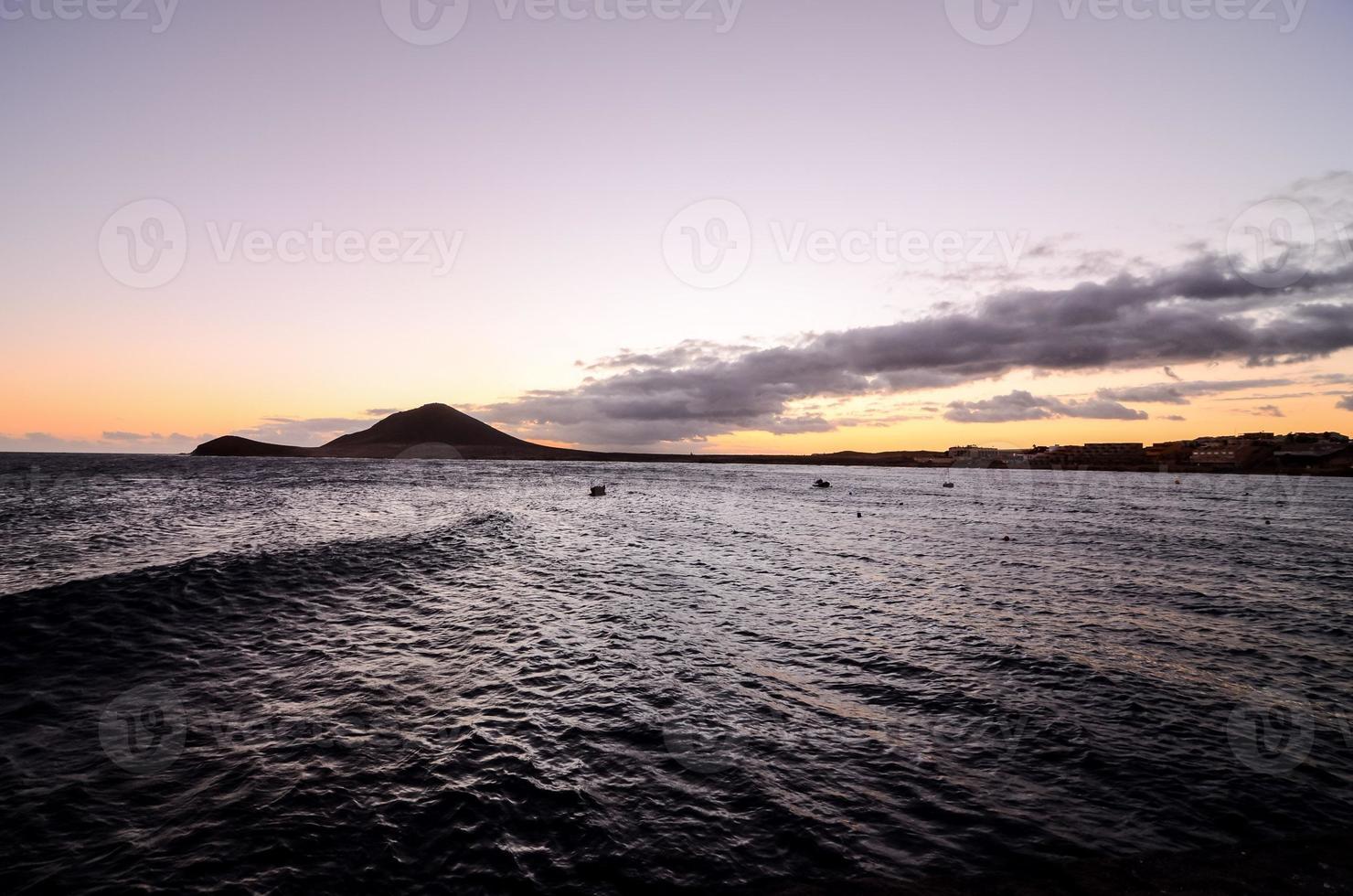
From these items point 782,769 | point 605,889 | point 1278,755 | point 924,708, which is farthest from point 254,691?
point 1278,755

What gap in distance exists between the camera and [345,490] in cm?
9031

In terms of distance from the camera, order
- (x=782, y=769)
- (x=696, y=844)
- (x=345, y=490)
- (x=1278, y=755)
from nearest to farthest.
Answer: (x=696, y=844)
(x=782, y=769)
(x=1278, y=755)
(x=345, y=490)

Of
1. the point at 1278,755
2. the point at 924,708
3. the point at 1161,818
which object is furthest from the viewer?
the point at 924,708

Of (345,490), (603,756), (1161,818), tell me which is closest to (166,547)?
(603,756)

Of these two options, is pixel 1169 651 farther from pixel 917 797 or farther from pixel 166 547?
pixel 166 547

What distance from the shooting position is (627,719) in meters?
14.6

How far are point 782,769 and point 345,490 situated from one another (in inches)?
3732

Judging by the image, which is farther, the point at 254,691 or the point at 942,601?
the point at 942,601

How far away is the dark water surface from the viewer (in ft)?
31.3

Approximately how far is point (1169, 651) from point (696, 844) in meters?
20.3

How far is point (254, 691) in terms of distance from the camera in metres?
15.7

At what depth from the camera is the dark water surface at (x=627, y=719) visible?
955 cm

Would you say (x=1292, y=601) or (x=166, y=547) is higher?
(x=166, y=547)

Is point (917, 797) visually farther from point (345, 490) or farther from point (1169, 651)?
point (345, 490)
